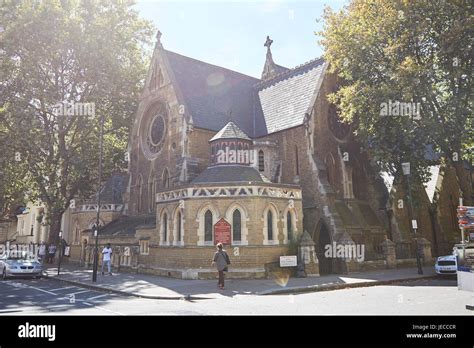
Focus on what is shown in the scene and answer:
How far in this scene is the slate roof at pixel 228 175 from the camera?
64.6ft

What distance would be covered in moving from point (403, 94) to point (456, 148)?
4.58 metres

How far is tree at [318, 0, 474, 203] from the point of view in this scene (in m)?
19.5

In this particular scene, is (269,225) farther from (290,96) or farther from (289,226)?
(290,96)

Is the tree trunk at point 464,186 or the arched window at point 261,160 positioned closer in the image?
the tree trunk at point 464,186

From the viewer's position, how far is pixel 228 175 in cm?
2022

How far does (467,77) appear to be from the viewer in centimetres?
2017

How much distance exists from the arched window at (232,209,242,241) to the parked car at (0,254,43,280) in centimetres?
1100

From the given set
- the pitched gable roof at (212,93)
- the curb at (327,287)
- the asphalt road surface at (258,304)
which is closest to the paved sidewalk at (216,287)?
the curb at (327,287)

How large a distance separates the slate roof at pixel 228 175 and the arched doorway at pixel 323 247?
5414 mm

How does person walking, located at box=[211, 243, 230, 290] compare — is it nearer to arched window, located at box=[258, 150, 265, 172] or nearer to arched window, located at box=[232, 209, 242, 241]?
arched window, located at box=[232, 209, 242, 241]

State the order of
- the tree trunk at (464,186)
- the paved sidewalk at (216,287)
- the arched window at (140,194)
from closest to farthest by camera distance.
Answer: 1. the paved sidewalk at (216,287)
2. the tree trunk at (464,186)
3. the arched window at (140,194)

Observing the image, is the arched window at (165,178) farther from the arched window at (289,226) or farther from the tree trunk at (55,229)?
the arched window at (289,226)

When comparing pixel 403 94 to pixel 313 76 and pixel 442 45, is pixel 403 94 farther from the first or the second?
pixel 313 76

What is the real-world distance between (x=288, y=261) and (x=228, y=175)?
5.31m
